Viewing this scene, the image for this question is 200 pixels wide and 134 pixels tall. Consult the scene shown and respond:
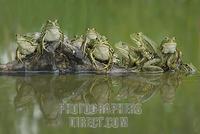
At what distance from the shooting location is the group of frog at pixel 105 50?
11.7 metres

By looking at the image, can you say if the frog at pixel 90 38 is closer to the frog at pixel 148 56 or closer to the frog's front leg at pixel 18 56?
the frog at pixel 148 56

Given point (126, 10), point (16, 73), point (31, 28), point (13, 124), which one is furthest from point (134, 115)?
point (126, 10)

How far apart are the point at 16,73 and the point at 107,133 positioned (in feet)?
13.9

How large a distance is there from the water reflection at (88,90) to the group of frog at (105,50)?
0.29 m

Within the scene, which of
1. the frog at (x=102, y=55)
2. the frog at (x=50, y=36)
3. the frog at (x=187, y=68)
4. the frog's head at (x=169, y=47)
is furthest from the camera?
the frog at (x=187, y=68)

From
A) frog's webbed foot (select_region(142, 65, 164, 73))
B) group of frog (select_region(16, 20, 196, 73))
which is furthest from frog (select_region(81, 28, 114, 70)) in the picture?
frog's webbed foot (select_region(142, 65, 164, 73))

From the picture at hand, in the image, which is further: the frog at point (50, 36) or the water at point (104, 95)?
the frog at point (50, 36)

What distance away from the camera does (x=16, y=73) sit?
1174cm

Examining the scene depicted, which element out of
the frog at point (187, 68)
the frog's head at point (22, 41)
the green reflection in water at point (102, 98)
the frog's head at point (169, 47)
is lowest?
the green reflection in water at point (102, 98)

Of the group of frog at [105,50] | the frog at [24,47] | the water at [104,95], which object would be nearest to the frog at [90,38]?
the group of frog at [105,50]

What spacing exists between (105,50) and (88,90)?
1480mm

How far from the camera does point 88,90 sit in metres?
10.6

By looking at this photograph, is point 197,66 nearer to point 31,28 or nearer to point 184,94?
point 184,94

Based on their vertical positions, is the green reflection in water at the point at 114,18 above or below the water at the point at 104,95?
above
